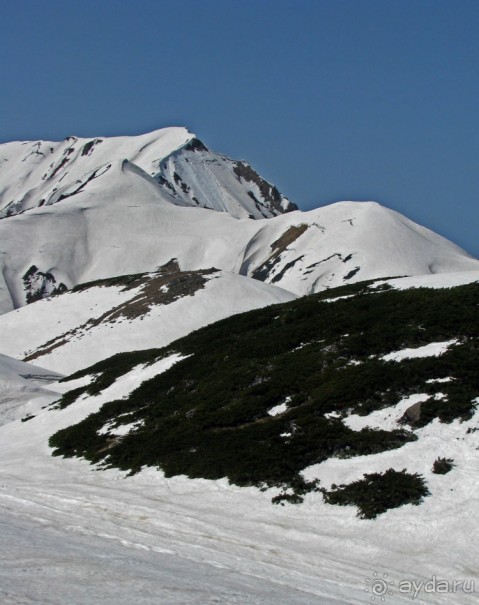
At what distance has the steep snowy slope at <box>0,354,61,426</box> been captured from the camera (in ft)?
134

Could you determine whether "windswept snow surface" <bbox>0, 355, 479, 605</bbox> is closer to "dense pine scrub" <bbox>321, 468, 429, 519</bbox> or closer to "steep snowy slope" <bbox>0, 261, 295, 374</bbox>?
"dense pine scrub" <bbox>321, 468, 429, 519</bbox>

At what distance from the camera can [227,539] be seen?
14.5 metres

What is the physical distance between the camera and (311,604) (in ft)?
33.6

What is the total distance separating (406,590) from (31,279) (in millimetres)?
149348

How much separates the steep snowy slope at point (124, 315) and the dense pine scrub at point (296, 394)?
1629 inches

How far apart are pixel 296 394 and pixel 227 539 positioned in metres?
8.87

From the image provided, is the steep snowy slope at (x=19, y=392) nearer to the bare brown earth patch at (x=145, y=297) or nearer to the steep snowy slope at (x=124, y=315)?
the steep snowy slope at (x=124, y=315)

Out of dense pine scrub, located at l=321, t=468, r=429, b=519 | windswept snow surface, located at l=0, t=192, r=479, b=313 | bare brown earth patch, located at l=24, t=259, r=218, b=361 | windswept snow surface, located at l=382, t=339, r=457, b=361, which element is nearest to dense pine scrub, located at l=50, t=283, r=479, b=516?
dense pine scrub, located at l=321, t=468, r=429, b=519

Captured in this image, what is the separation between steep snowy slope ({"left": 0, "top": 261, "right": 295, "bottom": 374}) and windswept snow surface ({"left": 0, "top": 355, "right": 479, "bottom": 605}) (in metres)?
52.3

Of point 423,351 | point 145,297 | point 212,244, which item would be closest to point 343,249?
point 212,244

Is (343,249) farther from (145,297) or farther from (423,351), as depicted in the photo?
(423,351)

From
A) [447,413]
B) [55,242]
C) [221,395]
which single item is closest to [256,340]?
[221,395]

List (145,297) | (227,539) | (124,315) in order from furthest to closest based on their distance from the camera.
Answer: (145,297) < (124,315) < (227,539)

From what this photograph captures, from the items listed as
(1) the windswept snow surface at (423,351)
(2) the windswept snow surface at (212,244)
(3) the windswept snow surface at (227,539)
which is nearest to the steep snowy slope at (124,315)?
(2) the windswept snow surface at (212,244)
